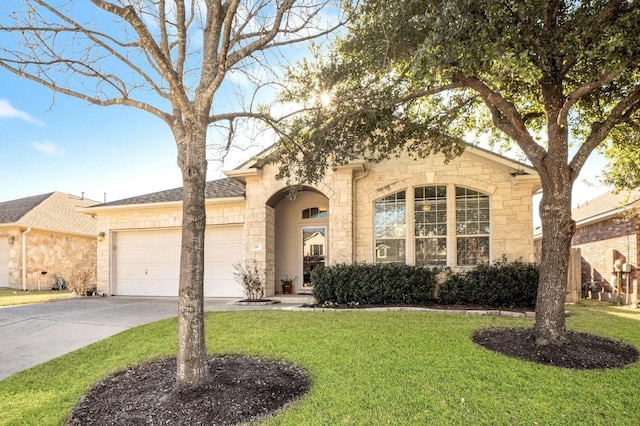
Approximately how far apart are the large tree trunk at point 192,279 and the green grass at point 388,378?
1152 mm

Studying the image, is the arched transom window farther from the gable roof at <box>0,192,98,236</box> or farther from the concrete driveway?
the gable roof at <box>0,192,98,236</box>

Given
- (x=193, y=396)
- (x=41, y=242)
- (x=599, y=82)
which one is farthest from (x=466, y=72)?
(x=41, y=242)

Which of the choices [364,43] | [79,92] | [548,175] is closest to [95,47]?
[79,92]

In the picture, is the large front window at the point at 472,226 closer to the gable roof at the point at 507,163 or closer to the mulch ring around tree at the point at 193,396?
the gable roof at the point at 507,163

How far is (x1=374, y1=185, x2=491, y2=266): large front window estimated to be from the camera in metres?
10.7

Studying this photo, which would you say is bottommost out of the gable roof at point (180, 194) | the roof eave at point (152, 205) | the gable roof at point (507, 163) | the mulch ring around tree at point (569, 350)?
the mulch ring around tree at point (569, 350)

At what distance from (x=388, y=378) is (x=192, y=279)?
257 cm

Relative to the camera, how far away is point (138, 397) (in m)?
3.91

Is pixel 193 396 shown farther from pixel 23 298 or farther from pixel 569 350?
pixel 23 298

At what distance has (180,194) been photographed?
1355cm

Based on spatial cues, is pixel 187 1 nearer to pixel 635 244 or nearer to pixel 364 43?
pixel 364 43

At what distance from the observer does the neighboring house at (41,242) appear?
17.0 metres

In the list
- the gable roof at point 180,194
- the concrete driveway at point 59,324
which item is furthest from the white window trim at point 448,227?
the gable roof at point 180,194

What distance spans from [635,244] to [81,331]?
16427 mm
